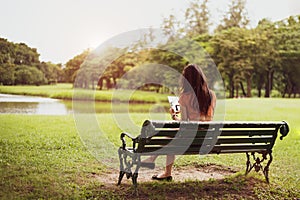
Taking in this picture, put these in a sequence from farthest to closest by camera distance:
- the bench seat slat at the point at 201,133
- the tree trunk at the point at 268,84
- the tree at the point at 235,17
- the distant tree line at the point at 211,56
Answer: the tree trunk at the point at 268,84
the tree at the point at 235,17
the distant tree line at the point at 211,56
the bench seat slat at the point at 201,133

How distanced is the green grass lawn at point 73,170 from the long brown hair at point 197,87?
73cm

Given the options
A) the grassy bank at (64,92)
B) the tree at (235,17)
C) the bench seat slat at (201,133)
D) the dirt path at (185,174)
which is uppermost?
the tree at (235,17)

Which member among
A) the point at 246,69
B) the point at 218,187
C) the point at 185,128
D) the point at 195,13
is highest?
the point at 195,13

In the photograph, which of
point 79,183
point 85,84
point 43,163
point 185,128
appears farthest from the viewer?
point 85,84

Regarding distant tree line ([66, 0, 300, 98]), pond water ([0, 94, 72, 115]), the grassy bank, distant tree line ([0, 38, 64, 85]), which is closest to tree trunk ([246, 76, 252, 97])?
distant tree line ([66, 0, 300, 98])

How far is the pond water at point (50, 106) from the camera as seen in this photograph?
19.6 feet

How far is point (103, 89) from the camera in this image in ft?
23.0

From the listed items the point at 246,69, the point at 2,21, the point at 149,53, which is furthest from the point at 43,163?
the point at 246,69

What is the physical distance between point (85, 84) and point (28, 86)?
1.01 meters

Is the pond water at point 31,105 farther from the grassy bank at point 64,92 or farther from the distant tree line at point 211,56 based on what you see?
the distant tree line at point 211,56

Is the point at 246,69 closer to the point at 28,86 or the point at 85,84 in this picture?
the point at 85,84

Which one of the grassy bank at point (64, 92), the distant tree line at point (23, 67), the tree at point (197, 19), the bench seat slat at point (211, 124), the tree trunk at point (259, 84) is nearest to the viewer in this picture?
the bench seat slat at point (211, 124)

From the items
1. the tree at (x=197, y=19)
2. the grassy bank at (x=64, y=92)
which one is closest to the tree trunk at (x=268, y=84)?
the tree at (x=197, y=19)

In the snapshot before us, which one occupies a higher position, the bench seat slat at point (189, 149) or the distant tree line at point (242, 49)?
the distant tree line at point (242, 49)
